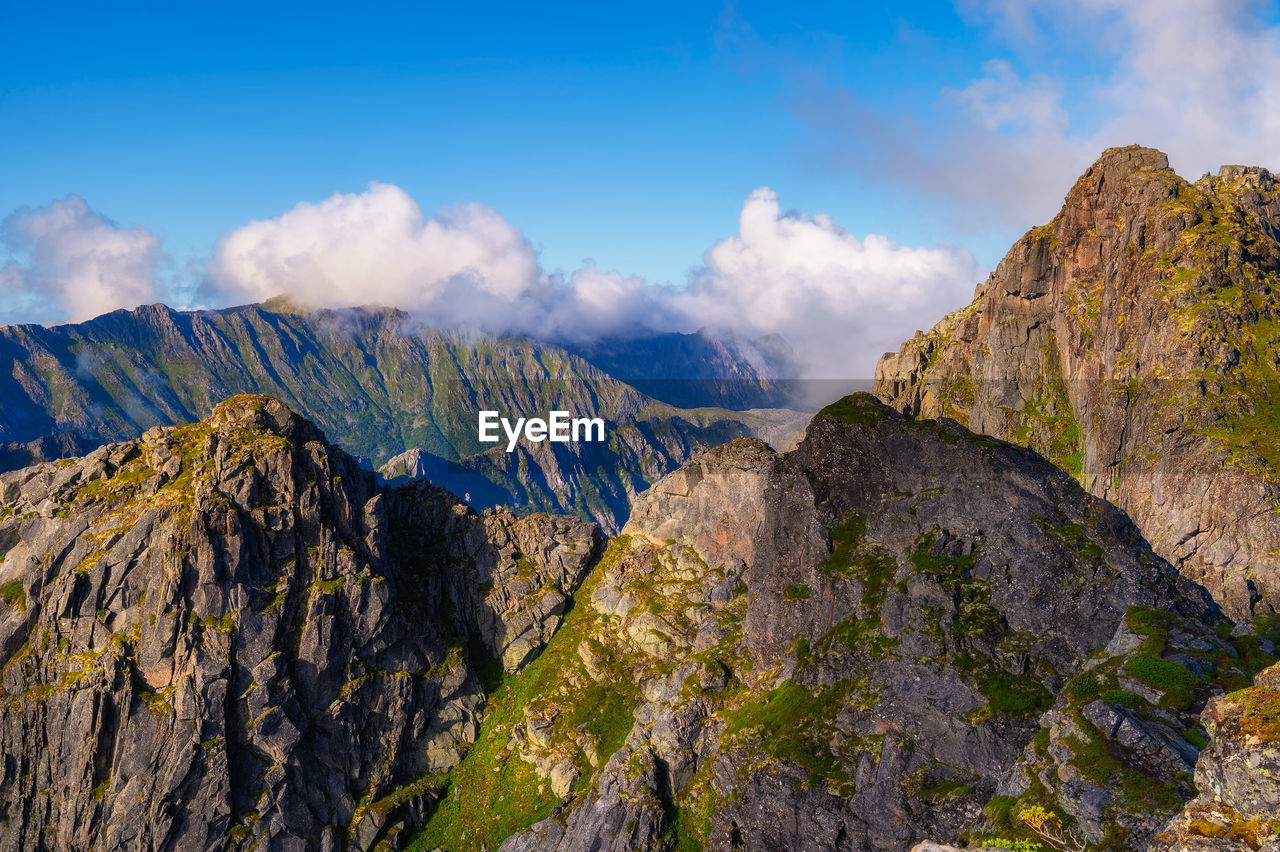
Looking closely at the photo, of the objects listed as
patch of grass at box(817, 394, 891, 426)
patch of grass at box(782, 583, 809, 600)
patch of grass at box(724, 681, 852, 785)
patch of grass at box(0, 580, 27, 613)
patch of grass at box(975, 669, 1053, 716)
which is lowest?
patch of grass at box(0, 580, 27, 613)

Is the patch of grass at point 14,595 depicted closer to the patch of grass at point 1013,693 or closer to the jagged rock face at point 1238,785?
the patch of grass at point 1013,693

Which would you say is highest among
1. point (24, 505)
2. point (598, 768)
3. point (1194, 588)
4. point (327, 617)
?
point (1194, 588)

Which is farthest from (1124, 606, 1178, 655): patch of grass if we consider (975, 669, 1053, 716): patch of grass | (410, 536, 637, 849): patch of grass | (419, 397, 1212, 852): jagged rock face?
(410, 536, 637, 849): patch of grass

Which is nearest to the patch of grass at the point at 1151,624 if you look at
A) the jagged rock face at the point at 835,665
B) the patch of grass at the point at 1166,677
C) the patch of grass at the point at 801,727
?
the patch of grass at the point at 1166,677

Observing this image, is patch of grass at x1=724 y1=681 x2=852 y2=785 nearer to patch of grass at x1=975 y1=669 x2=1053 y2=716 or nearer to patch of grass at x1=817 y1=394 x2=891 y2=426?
patch of grass at x1=975 y1=669 x2=1053 y2=716

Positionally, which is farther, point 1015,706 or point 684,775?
point 684,775

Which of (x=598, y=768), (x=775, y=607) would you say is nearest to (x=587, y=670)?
(x=598, y=768)

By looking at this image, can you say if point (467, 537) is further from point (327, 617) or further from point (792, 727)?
point (792, 727)

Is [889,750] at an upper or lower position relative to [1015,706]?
lower
